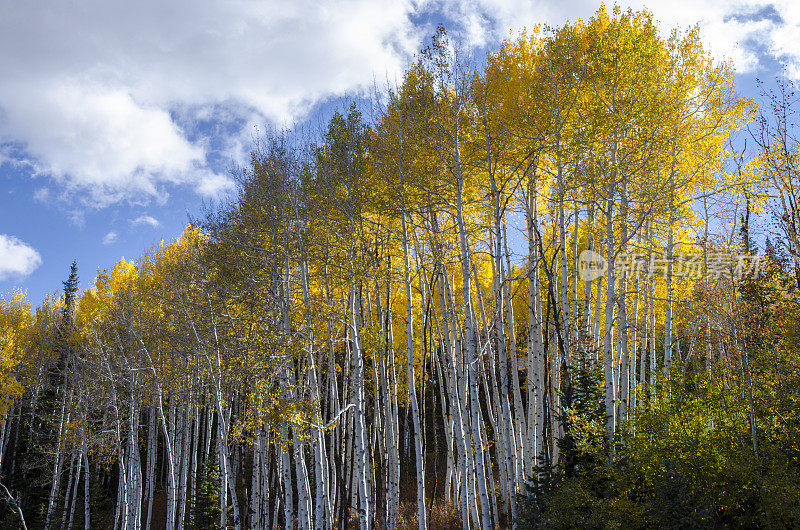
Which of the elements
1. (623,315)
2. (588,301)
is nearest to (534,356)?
(588,301)

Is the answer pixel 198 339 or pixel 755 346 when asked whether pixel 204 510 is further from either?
pixel 755 346

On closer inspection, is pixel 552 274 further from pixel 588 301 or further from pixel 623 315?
pixel 623 315

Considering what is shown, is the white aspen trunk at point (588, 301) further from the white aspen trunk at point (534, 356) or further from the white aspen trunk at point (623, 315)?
the white aspen trunk at point (534, 356)

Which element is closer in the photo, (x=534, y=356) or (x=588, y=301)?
(x=534, y=356)

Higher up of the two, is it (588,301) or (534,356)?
(588,301)

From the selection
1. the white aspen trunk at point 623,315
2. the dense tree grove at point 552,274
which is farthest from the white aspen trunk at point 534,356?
the white aspen trunk at point 623,315

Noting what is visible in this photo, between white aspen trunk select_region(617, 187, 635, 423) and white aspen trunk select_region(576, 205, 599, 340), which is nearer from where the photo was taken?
white aspen trunk select_region(617, 187, 635, 423)

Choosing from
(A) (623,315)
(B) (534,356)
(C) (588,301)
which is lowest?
(B) (534,356)

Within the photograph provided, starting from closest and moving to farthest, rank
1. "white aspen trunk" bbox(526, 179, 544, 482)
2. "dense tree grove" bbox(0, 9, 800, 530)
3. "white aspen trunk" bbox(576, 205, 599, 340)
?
"dense tree grove" bbox(0, 9, 800, 530) → "white aspen trunk" bbox(526, 179, 544, 482) → "white aspen trunk" bbox(576, 205, 599, 340)

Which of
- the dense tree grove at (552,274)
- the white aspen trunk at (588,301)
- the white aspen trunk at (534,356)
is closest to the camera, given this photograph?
the dense tree grove at (552,274)

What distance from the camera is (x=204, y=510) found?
12844 mm

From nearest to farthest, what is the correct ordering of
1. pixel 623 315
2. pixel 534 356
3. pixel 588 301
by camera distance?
1. pixel 623 315
2. pixel 534 356
3. pixel 588 301

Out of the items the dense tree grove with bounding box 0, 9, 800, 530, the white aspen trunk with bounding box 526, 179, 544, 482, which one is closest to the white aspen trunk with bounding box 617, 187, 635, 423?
the dense tree grove with bounding box 0, 9, 800, 530

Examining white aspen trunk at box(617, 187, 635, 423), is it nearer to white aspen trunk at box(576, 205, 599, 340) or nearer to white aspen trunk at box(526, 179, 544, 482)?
white aspen trunk at box(576, 205, 599, 340)
